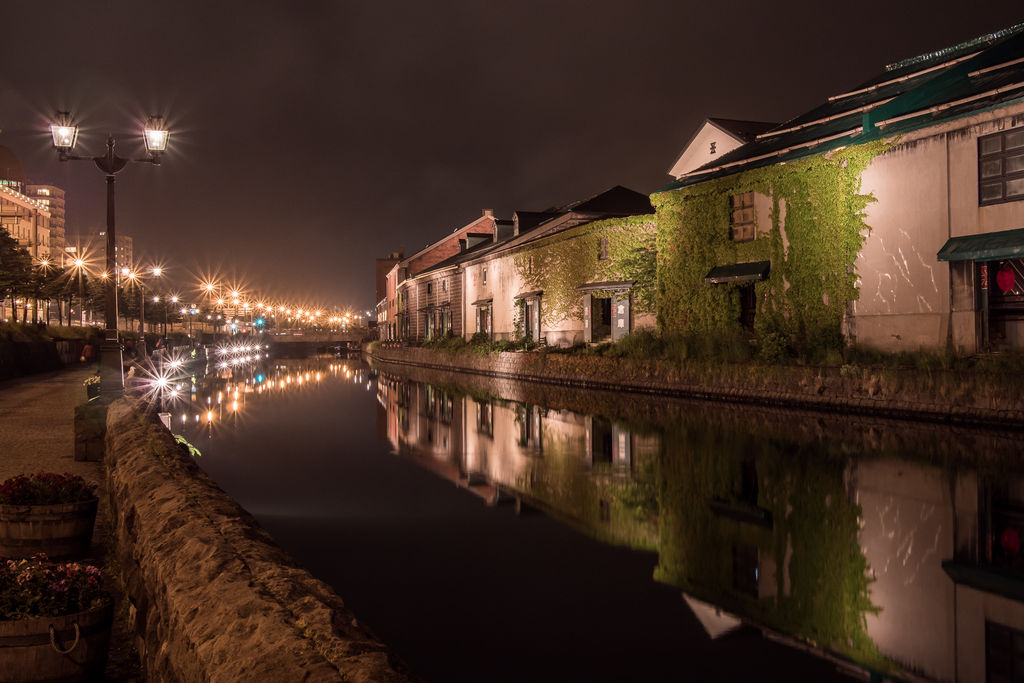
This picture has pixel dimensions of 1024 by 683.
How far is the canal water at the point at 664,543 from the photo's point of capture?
479 cm

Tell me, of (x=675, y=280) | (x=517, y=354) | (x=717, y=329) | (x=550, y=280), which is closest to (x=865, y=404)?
(x=717, y=329)

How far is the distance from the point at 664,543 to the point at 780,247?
2002 cm

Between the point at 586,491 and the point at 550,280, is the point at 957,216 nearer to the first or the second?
the point at 586,491

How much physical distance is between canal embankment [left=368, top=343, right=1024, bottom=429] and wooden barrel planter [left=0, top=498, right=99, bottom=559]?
1582 centimetres

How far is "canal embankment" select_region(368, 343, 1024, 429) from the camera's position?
15.2 m

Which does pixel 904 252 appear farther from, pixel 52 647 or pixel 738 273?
pixel 52 647

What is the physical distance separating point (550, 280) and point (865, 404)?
22.7 meters

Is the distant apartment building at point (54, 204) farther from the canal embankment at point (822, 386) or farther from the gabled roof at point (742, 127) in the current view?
the canal embankment at point (822, 386)

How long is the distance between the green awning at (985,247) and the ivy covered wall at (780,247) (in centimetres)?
Result: 296

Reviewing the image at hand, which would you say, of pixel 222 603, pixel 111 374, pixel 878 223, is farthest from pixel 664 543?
pixel 878 223

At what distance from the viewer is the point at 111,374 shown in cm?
1417

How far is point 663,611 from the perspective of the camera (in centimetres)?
543

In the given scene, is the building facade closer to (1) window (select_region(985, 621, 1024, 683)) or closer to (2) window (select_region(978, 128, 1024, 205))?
(2) window (select_region(978, 128, 1024, 205))

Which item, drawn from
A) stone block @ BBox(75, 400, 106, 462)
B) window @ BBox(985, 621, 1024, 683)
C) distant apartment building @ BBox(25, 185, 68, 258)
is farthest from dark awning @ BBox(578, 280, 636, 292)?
distant apartment building @ BBox(25, 185, 68, 258)
